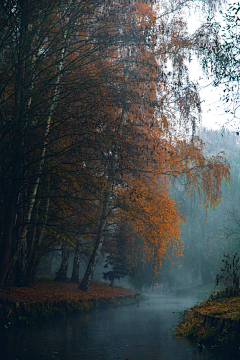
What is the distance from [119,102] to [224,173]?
6126 millimetres

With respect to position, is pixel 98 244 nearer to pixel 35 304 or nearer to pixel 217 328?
pixel 35 304

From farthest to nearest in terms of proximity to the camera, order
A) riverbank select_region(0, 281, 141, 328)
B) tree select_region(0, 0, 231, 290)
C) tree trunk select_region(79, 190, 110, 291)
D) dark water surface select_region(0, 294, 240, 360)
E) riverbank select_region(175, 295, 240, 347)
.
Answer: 1. tree trunk select_region(79, 190, 110, 291)
2. riverbank select_region(0, 281, 141, 328)
3. tree select_region(0, 0, 231, 290)
4. riverbank select_region(175, 295, 240, 347)
5. dark water surface select_region(0, 294, 240, 360)

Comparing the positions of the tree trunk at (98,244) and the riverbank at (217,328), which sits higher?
the tree trunk at (98,244)

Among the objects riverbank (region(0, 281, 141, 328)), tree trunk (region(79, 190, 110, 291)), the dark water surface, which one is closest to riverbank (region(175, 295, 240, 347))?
the dark water surface

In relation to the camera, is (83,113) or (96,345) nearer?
(96,345)

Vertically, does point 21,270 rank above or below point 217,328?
above

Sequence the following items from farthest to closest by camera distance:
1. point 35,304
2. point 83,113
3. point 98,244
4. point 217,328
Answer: point 98,244
point 35,304
point 83,113
point 217,328

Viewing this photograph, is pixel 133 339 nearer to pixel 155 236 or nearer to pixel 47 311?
pixel 47 311

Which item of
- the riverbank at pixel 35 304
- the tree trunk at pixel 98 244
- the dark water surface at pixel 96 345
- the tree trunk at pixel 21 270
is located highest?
the tree trunk at pixel 98 244

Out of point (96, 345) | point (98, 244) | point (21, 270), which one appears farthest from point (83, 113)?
point (98, 244)

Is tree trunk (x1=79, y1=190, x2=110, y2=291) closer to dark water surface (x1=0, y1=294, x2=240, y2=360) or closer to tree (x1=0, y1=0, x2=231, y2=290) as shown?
tree (x1=0, y1=0, x2=231, y2=290)

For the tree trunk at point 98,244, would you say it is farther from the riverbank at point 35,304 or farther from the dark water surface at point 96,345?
the dark water surface at point 96,345

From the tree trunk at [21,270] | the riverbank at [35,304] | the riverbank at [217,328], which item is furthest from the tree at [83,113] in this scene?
the riverbank at [217,328]

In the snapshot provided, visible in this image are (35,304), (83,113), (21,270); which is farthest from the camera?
(21,270)
